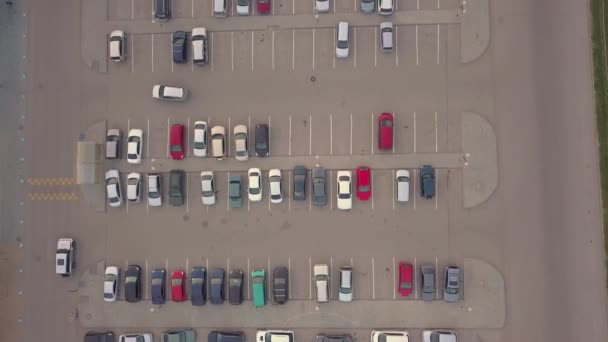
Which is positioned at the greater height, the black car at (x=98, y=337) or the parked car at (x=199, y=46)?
the parked car at (x=199, y=46)

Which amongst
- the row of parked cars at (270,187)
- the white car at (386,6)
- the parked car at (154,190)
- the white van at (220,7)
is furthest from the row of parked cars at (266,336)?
the white van at (220,7)

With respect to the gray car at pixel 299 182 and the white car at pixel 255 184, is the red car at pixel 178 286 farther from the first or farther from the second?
the gray car at pixel 299 182

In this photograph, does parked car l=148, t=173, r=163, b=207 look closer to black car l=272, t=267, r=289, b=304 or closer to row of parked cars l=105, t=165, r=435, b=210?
row of parked cars l=105, t=165, r=435, b=210

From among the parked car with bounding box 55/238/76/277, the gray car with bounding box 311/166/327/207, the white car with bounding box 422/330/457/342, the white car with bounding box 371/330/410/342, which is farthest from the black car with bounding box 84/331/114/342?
the white car with bounding box 422/330/457/342

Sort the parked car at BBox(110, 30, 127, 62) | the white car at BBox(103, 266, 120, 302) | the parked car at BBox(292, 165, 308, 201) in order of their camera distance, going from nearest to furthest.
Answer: the parked car at BBox(292, 165, 308, 201)
the white car at BBox(103, 266, 120, 302)
the parked car at BBox(110, 30, 127, 62)

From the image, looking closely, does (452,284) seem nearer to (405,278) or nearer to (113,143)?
(405,278)

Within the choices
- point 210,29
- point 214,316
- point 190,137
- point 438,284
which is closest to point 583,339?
point 438,284
